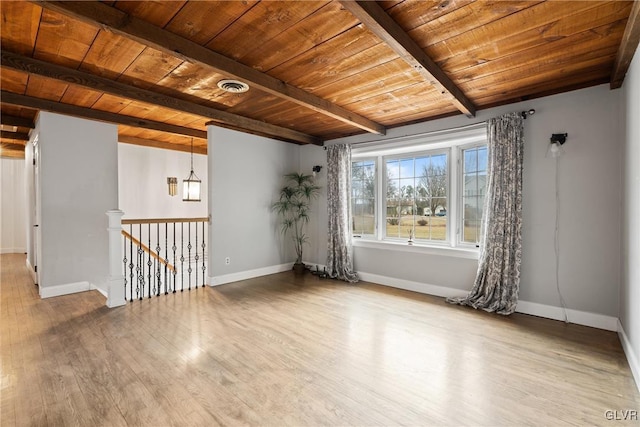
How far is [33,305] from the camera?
11.8ft

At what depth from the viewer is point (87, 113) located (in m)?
4.03

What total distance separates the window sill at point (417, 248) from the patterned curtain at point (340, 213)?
25 centimetres

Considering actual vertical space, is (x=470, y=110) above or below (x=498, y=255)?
above

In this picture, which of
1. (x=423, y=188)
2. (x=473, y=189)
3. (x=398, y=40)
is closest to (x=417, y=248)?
(x=423, y=188)

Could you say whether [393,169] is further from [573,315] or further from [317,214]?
[573,315]

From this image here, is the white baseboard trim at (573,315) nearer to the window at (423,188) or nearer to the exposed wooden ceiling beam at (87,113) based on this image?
the window at (423,188)

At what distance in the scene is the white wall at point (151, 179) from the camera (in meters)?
6.26

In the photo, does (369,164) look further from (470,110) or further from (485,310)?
(485,310)

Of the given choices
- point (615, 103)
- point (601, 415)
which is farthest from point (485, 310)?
point (615, 103)

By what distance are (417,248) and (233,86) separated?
3234 millimetres

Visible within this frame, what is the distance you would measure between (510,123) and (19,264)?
9.06 metres

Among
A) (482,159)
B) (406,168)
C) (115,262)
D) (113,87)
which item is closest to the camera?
(113,87)

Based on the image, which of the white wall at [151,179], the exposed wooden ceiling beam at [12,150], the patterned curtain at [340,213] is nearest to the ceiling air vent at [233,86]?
the patterned curtain at [340,213]

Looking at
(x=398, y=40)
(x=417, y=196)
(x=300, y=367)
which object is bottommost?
(x=300, y=367)
